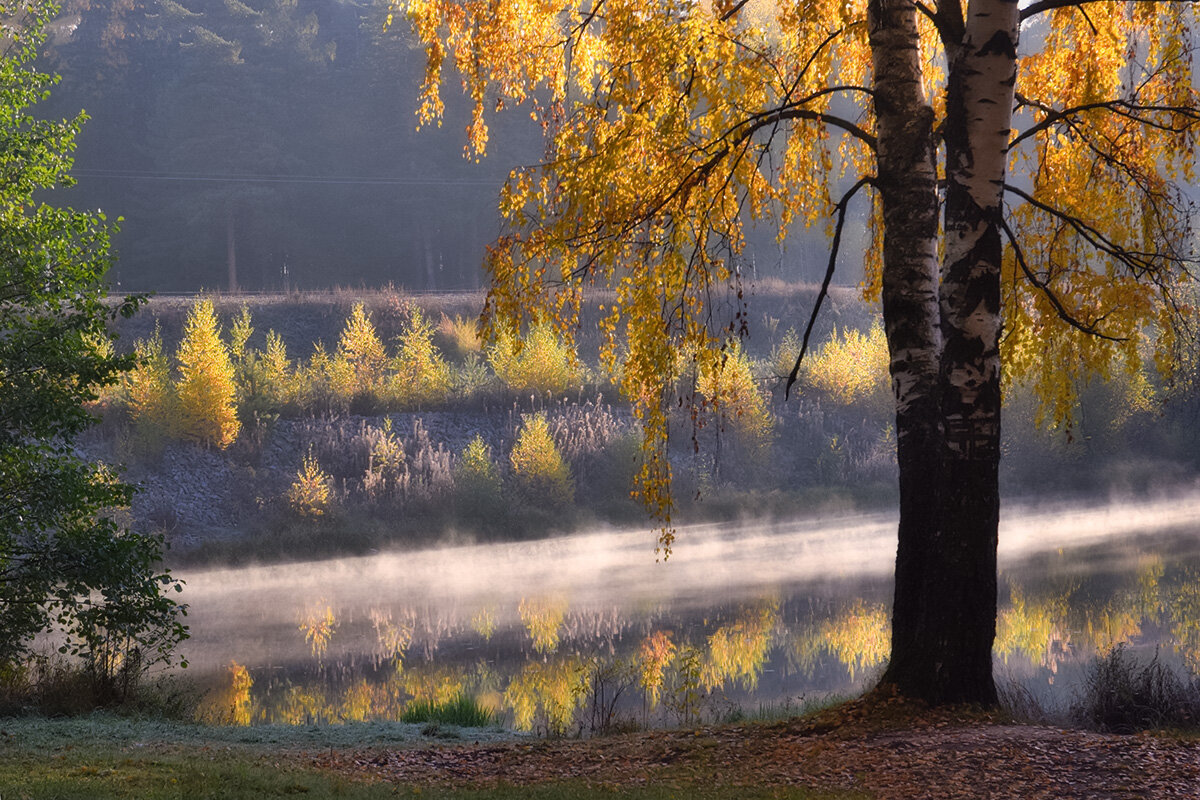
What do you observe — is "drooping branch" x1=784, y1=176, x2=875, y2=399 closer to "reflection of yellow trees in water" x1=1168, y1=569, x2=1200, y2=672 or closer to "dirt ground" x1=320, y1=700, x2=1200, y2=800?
"dirt ground" x1=320, y1=700, x2=1200, y2=800

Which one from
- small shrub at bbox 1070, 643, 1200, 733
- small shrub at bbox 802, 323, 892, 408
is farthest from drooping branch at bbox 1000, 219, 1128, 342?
small shrub at bbox 802, 323, 892, 408

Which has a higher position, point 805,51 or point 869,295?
point 805,51

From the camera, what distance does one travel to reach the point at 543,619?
1582 centimetres

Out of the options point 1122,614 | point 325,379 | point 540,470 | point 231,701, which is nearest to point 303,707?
point 231,701

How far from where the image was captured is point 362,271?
49.7 metres

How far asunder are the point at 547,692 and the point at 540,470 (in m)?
14.2

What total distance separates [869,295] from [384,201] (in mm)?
45352

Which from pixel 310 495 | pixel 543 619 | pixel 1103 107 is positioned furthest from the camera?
pixel 310 495

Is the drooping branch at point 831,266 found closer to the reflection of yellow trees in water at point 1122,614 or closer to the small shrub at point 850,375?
the reflection of yellow trees in water at point 1122,614

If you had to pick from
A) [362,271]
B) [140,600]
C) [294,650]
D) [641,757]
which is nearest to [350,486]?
[294,650]

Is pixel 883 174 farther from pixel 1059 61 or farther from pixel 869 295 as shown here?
pixel 1059 61

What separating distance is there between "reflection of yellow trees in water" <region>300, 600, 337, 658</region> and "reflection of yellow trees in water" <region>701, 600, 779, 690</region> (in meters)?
5.46

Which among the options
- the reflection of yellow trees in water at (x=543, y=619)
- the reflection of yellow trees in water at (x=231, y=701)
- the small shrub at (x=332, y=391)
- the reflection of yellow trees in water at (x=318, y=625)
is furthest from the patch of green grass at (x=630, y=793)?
the small shrub at (x=332, y=391)

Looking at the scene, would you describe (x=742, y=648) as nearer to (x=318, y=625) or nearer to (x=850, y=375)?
(x=318, y=625)
